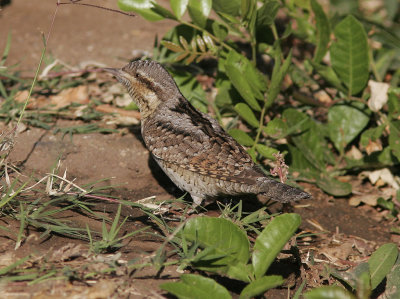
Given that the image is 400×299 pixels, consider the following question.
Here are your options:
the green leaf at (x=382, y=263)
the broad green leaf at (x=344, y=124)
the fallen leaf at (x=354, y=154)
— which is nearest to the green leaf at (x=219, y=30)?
the broad green leaf at (x=344, y=124)

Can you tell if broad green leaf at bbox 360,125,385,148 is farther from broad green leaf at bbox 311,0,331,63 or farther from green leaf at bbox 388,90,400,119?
broad green leaf at bbox 311,0,331,63

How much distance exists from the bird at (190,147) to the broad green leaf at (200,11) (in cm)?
62

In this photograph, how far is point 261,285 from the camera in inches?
122

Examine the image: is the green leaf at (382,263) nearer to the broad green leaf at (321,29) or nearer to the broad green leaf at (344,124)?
the broad green leaf at (344,124)

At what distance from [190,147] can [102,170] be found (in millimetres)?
1027

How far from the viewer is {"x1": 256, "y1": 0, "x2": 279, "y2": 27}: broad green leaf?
5012mm

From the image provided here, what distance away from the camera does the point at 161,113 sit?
484cm

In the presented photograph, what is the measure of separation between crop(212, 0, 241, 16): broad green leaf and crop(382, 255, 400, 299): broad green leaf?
287cm

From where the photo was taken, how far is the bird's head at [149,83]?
16.2 feet

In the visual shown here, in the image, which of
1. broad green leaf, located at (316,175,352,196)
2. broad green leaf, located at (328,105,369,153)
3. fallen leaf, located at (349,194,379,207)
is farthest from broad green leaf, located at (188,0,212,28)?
fallen leaf, located at (349,194,379,207)

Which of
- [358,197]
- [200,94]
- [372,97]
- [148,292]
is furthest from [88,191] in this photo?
[372,97]

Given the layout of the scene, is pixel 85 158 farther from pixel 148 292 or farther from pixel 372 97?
pixel 372 97

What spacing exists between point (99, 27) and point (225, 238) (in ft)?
15.0

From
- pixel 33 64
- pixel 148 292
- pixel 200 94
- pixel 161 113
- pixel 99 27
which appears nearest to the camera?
pixel 148 292
